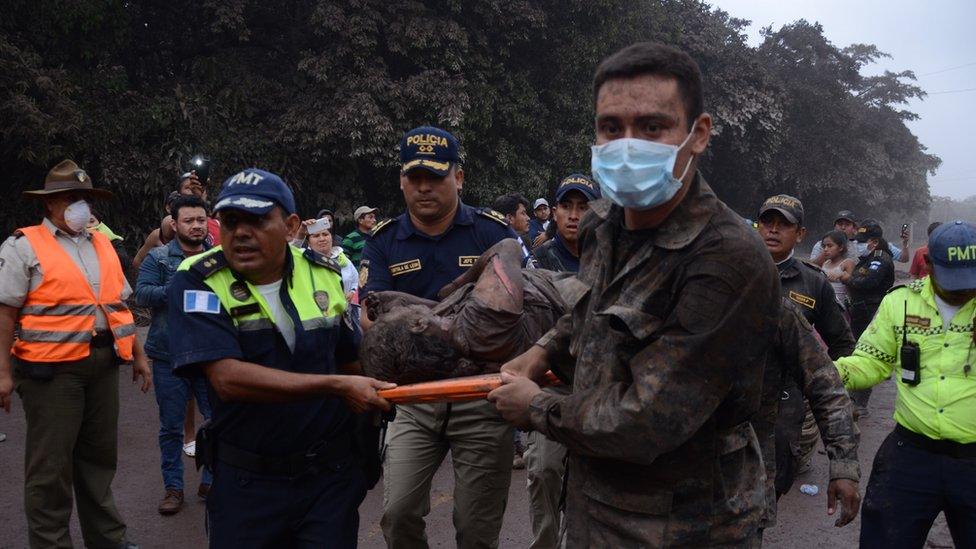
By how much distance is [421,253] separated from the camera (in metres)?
3.77

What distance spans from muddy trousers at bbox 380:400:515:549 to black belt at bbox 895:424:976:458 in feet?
6.16

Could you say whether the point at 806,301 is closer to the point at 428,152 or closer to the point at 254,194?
the point at 428,152

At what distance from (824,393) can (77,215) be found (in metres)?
4.10

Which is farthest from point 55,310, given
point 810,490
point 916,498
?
point 810,490

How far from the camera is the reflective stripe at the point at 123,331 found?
14.4ft

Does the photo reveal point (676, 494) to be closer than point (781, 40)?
Yes

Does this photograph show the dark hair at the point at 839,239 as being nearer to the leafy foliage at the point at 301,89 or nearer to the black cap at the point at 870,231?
the black cap at the point at 870,231

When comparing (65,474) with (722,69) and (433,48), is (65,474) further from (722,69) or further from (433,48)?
(722,69)

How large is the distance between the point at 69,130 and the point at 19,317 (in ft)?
28.4

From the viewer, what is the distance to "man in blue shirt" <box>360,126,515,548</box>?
3572 millimetres

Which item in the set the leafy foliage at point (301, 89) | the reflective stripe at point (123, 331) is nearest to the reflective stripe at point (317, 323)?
the reflective stripe at point (123, 331)

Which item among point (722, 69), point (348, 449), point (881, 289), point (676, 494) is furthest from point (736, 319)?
point (722, 69)

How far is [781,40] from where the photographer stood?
103 ft

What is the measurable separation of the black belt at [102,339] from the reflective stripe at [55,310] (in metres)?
0.14
